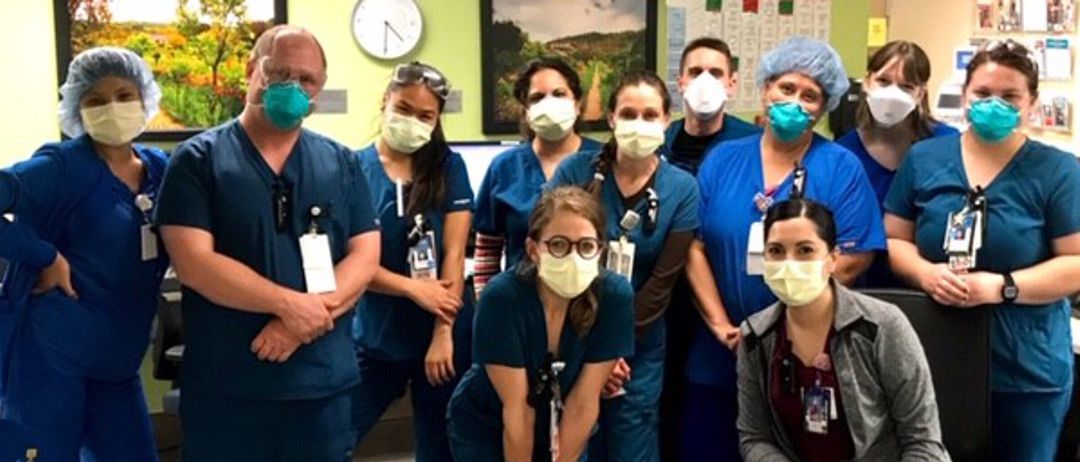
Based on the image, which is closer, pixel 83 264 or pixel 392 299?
pixel 83 264

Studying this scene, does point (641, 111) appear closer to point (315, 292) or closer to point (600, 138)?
point (315, 292)

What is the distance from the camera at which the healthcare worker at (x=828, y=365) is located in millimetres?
2164

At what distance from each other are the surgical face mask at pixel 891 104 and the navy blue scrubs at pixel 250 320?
1.41 meters

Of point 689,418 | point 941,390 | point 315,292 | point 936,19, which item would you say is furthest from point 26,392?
point 936,19

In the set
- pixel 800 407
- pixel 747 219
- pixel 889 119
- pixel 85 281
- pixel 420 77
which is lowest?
pixel 800 407

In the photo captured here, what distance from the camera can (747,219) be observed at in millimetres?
2520

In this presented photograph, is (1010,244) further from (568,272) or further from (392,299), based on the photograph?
(392,299)

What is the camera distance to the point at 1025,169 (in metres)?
2.42

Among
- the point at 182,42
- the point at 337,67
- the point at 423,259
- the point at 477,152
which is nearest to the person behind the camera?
the point at 423,259

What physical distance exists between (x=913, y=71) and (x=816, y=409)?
1.03 m

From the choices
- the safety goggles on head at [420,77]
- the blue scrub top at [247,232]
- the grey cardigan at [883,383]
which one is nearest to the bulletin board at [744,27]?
the safety goggles on head at [420,77]

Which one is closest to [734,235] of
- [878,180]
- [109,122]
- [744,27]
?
[878,180]

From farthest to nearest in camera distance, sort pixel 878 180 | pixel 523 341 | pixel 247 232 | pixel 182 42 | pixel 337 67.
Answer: pixel 337 67 < pixel 182 42 < pixel 878 180 < pixel 523 341 < pixel 247 232

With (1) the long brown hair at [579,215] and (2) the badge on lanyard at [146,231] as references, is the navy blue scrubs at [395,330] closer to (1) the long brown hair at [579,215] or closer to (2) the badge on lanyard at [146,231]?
(1) the long brown hair at [579,215]
